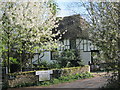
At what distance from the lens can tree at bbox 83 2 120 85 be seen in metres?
3.19

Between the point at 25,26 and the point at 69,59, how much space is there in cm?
281

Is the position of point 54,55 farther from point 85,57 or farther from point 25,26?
point 25,26

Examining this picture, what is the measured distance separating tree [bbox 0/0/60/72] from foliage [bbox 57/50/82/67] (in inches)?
71.9

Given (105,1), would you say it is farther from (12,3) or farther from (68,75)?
(68,75)

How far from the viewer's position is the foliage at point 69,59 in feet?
21.4

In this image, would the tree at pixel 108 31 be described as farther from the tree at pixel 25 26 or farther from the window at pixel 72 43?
the window at pixel 72 43

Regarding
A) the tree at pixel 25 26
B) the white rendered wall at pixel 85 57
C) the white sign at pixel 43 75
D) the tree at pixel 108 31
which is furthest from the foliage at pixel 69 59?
the tree at pixel 108 31

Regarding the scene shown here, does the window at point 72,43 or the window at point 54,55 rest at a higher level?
the window at point 72,43

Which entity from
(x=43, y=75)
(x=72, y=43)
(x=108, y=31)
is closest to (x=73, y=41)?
(x=72, y=43)

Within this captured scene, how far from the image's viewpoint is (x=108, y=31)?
3250 mm

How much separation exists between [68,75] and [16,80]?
187cm

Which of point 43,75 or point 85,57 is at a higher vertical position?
point 85,57

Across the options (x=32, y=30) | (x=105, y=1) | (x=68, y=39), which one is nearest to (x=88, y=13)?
(x=105, y=1)

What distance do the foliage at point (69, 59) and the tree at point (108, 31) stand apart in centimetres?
312
